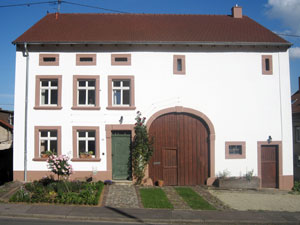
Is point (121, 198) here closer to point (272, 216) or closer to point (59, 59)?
point (272, 216)

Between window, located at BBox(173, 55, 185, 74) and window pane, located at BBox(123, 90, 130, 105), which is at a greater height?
window, located at BBox(173, 55, 185, 74)

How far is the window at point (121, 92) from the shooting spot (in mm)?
15508

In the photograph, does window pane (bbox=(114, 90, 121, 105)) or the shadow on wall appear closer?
window pane (bbox=(114, 90, 121, 105))

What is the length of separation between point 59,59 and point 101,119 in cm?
391

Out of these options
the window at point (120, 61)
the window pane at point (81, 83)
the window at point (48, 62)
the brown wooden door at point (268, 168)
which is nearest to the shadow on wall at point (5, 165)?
the window at point (48, 62)

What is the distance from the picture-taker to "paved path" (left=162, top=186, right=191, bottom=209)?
38.2 feet

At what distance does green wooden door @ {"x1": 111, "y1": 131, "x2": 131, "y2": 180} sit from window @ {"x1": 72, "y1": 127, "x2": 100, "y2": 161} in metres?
0.89

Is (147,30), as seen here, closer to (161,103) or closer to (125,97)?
(125,97)

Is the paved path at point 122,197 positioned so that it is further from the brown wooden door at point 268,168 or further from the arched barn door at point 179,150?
the brown wooden door at point 268,168

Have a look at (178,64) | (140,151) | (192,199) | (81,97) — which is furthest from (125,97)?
(192,199)

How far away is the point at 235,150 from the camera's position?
15.9 m

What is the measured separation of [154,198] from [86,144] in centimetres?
498

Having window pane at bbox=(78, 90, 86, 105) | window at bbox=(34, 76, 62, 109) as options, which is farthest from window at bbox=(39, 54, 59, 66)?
window pane at bbox=(78, 90, 86, 105)

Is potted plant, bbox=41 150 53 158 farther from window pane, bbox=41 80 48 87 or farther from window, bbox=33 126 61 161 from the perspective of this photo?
window pane, bbox=41 80 48 87
